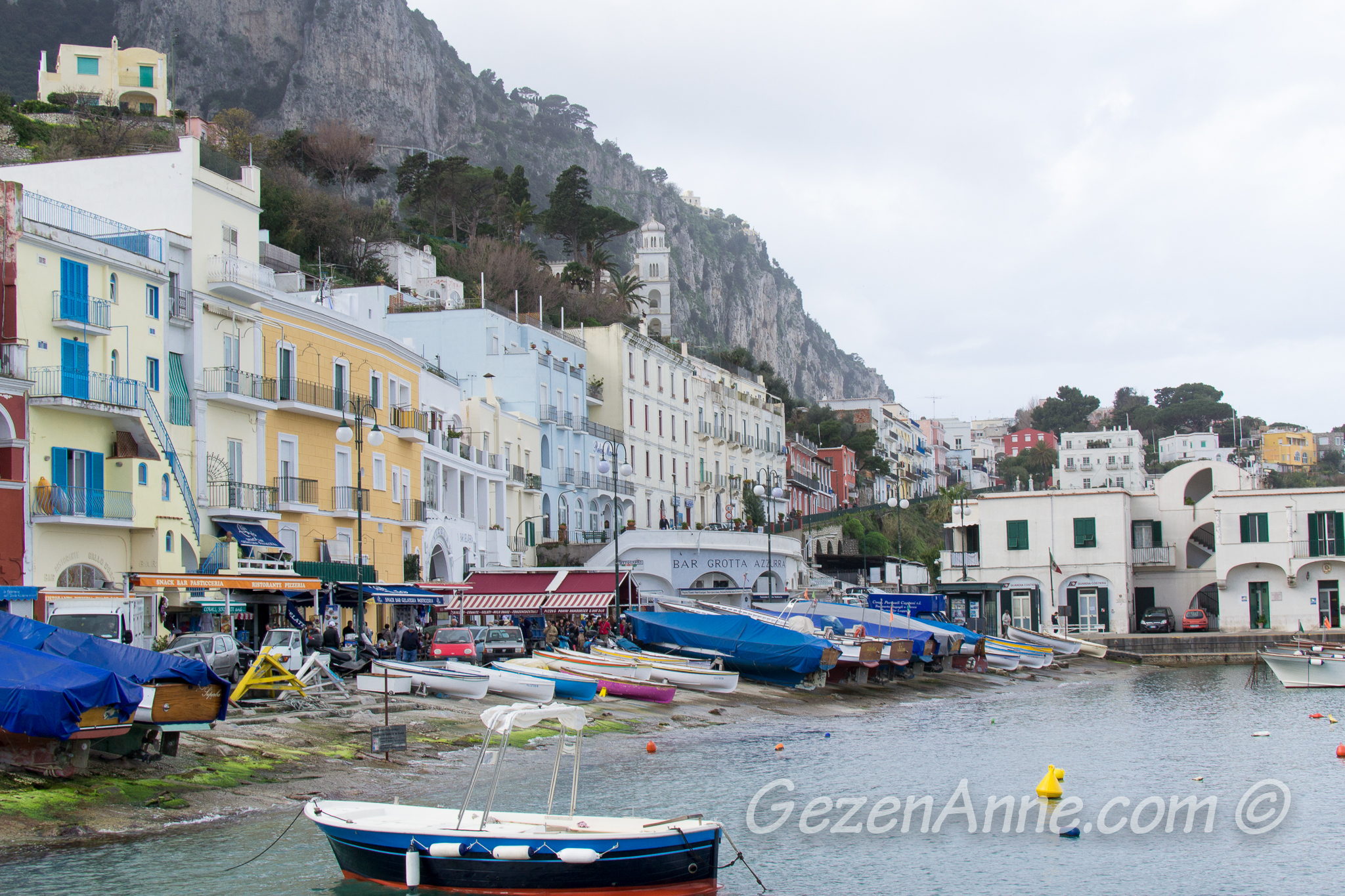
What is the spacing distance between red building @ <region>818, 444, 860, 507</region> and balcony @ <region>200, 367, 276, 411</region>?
8343 cm

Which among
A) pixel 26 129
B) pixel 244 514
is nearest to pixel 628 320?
pixel 26 129

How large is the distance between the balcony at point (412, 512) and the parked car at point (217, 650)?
20.1 m

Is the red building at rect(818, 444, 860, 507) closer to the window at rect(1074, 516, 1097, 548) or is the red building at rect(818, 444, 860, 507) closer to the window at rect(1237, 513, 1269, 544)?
the window at rect(1074, 516, 1097, 548)

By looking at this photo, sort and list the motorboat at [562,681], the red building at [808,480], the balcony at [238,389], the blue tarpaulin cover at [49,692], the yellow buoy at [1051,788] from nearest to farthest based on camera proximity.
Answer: the blue tarpaulin cover at [49,692] < the yellow buoy at [1051,788] < the motorboat at [562,681] < the balcony at [238,389] < the red building at [808,480]

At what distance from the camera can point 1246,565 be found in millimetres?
67625

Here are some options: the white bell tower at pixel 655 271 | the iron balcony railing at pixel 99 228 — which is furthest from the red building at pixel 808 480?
the iron balcony railing at pixel 99 228

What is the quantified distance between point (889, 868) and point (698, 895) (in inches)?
173

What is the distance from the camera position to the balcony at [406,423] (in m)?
50.4

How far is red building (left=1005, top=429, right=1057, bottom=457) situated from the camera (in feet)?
610

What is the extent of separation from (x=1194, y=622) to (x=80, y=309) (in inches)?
2180

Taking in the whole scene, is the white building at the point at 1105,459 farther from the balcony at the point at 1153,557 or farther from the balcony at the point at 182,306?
the balcony at the point at 182,306

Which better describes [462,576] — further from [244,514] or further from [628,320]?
[628,320]


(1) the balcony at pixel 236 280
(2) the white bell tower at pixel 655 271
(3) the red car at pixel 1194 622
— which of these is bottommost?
(3) the red car at pixel 1194 622

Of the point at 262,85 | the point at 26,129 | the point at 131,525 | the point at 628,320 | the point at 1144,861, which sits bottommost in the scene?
the point at 1144,861
